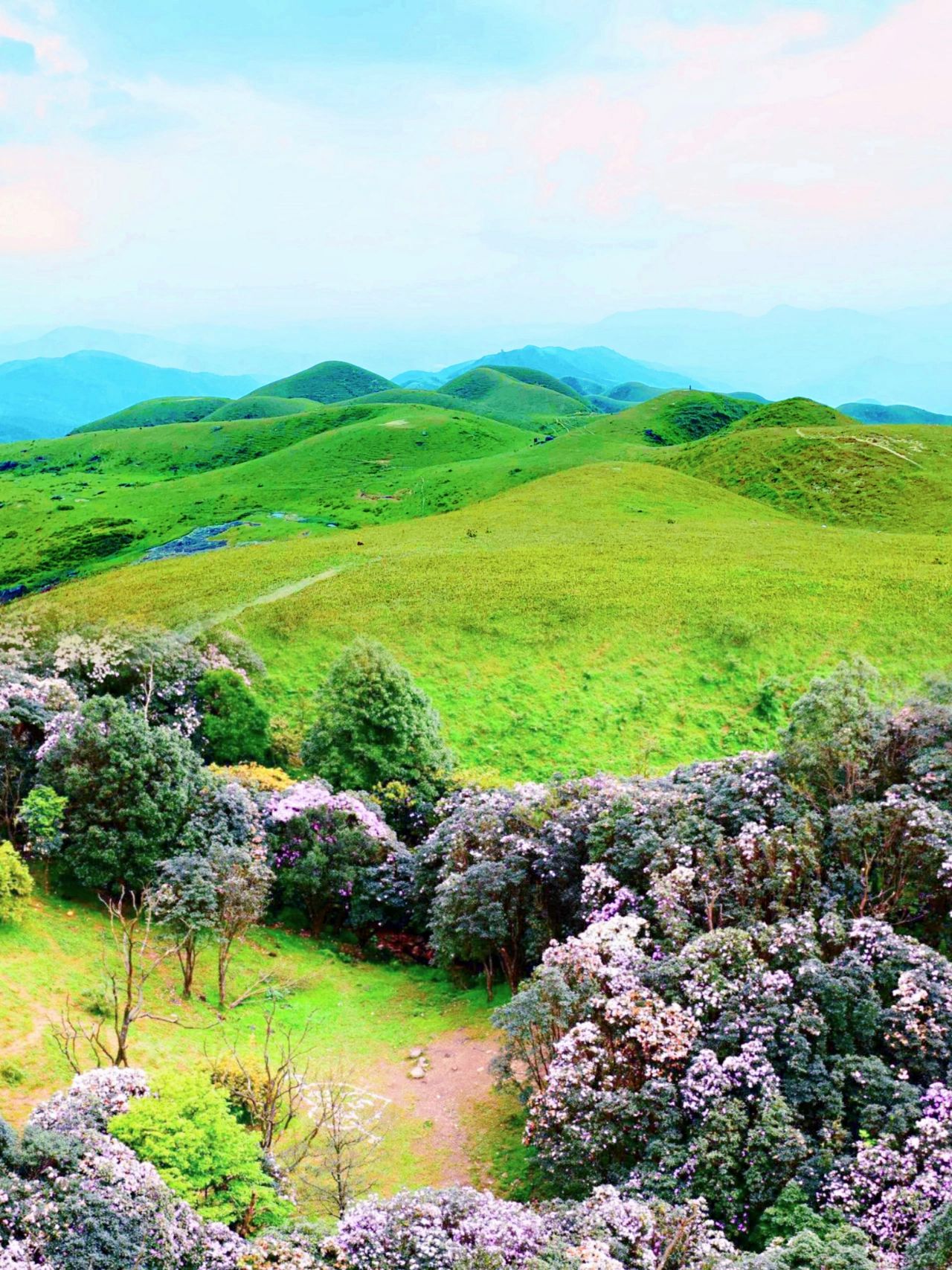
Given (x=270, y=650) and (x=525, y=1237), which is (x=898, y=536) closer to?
(x=270, y=650)

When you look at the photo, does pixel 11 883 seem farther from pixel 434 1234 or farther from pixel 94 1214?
pixel 434 1234

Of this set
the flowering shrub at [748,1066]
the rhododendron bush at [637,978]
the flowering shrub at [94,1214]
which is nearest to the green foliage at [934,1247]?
the rhododendron bush at [637,978]

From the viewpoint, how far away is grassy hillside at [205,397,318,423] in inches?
6639

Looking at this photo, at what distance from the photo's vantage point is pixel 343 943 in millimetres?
25125

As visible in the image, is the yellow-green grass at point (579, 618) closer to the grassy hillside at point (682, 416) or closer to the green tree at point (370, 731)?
the green tree at point (370, 731)

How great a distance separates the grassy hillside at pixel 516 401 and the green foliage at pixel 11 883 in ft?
484

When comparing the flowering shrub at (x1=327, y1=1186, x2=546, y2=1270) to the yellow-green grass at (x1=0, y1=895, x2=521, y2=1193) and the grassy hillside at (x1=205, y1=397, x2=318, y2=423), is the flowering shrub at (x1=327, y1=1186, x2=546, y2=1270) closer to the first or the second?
the yellow-green grass at (x1=0, y1=895, x2=521, y2=1193)

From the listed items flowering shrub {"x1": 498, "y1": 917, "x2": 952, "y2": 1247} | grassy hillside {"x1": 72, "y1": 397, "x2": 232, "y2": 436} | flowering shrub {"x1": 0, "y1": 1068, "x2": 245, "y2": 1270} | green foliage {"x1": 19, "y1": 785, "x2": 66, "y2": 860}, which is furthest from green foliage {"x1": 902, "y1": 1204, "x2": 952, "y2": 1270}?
grassy hillside {"x1": 72, "y1": 397, "x2": 232, "y2": 436}

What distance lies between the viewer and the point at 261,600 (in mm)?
46719

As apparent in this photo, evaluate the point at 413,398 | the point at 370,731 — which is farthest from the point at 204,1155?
the point at 413,398

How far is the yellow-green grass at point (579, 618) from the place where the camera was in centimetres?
3584

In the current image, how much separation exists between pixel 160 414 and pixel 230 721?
174131 millimetres

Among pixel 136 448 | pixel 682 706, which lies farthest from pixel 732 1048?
pixel 136 448

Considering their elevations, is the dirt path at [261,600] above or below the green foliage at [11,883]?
above
